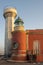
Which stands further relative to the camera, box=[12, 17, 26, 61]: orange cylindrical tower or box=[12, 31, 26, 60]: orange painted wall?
box=[12, 31, 26, 60]: orange painted wall

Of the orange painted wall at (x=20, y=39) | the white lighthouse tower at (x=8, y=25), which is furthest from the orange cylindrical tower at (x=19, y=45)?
the white lighthouse tower at (x=8, y=25)

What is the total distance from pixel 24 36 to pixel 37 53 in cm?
328

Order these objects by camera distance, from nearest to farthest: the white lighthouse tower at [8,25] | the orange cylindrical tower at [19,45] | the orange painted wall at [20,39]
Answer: the orange cylindrical tower at [19,45] < the orange painted wall at [20,39] < the white lighthouse tower at [8,25]

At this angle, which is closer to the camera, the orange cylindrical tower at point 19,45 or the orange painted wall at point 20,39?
the orange cylindrical tower at point 19,45

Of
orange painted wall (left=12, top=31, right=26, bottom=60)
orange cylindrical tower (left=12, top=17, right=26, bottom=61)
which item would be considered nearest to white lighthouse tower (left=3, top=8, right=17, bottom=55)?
orange cylindrical tower (left=12, top=17, right=26, bottom=61)

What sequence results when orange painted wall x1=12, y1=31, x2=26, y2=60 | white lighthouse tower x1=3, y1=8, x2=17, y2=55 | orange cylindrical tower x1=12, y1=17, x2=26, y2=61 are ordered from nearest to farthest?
orange cylindrical tower x1=12, y1=17, x2=26, y2=61, orange painted wall x1=12, y1=31, x2=26, y2=60, white lighthouse tower x1=3, y1=8, x2=17, y2=55

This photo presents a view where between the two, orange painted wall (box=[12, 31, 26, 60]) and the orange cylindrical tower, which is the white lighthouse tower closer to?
the orange cylindrical tower

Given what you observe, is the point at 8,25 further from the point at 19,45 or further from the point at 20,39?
the point at 19,45

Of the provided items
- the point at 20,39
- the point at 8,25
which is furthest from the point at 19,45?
the point at 8,25

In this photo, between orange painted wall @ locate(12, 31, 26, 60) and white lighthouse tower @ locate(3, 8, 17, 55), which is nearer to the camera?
orange painted wall @ locate(12, 31, 26, 60)

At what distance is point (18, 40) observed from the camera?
22609mm

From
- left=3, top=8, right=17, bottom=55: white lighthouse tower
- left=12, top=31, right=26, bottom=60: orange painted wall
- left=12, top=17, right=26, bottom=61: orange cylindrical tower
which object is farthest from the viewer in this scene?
left=3, top=8, right=17, bottom=55: white lighthouse tower

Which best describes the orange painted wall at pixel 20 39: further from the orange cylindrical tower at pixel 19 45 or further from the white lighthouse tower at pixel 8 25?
the white lighthouse tower at pixel 8 25

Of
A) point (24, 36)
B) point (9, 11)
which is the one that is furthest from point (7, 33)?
point (24, 36)
